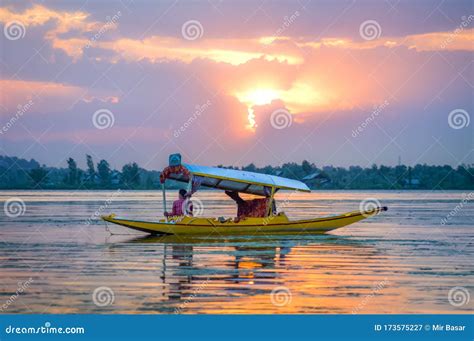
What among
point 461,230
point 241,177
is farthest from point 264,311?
point 461,230

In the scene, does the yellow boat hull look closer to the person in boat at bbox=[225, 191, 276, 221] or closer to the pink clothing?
the pink clothing

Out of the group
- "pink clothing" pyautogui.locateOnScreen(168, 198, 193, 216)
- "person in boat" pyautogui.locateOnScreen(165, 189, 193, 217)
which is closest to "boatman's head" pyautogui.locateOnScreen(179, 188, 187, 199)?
"person in boat" pyautogui.locateOnScreen(165, 189, 193, 217)

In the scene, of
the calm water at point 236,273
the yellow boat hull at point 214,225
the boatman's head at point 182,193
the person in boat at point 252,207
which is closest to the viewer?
the calm water at point 236,273

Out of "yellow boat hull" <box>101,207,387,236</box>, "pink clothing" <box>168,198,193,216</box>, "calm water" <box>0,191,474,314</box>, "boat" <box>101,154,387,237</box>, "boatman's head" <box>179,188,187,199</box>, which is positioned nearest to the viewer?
"calm water" <box>0,191,474,314</box>

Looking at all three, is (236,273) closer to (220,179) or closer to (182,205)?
(182,205)

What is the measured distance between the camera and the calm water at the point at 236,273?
1931cm

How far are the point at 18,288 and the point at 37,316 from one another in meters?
4.60

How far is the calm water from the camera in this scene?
19.3 m

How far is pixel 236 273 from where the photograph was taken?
23953 millimetres

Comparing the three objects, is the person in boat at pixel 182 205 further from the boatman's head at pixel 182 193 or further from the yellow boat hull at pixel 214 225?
the yellow boat hull at pixel 214 225

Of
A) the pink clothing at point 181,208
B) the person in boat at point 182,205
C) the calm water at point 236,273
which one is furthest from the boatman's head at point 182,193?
the calm water at point 236,273

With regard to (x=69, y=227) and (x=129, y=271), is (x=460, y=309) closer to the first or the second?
(x=129, y=271)

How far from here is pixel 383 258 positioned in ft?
94.4

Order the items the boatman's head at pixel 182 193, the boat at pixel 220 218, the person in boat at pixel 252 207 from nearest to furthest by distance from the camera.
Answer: the boatman's head at pixel 182 193, the boat at pixel 220 218, the person in boat at pixel 252 207
